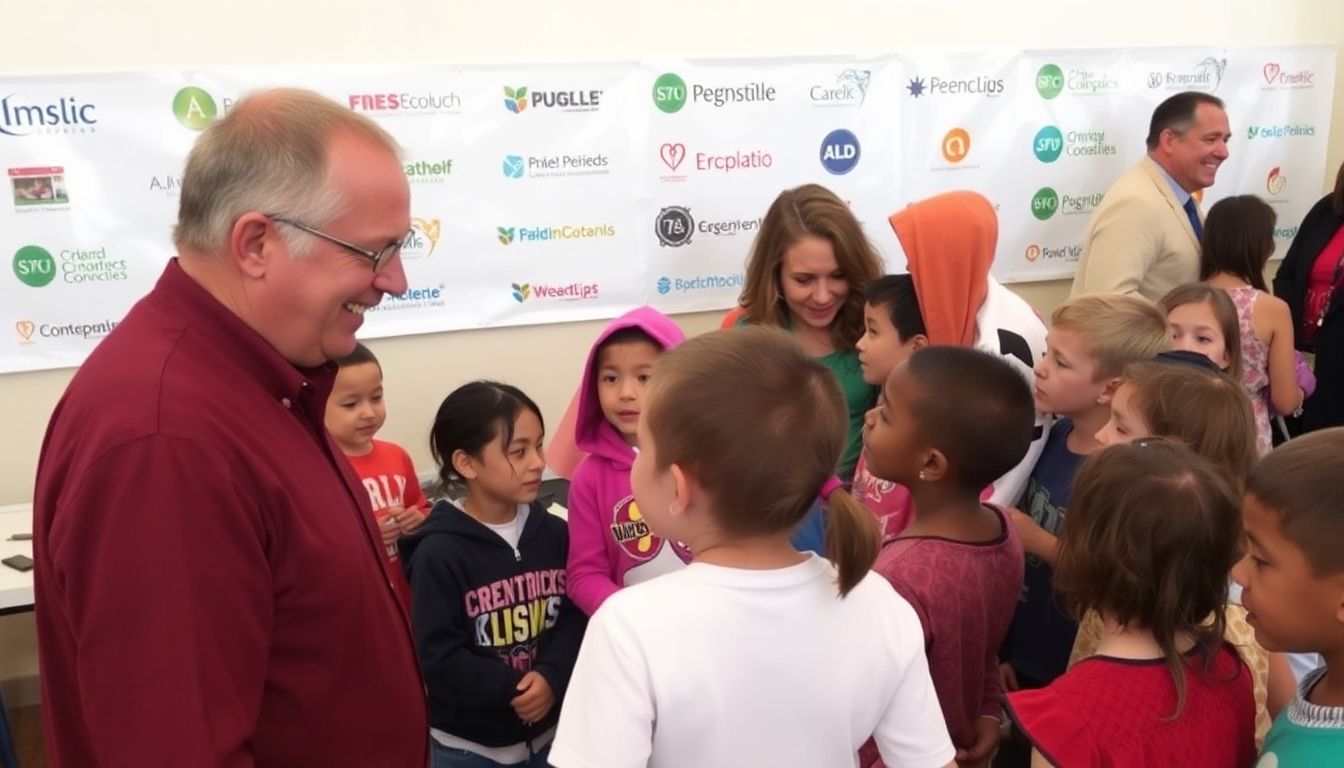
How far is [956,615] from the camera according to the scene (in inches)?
57.3

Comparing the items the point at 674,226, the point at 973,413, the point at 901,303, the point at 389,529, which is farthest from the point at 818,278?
the point at 674,226

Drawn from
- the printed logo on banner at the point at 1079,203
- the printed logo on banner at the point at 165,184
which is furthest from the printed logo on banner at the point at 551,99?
the printed logo on banner at the point at 1079,203

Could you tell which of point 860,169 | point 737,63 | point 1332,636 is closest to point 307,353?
point 1332,636

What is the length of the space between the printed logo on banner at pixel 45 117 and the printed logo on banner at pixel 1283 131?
4.73 metres

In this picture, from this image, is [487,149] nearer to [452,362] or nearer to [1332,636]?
[452,362]

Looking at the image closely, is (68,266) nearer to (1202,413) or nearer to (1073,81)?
(1202,413)

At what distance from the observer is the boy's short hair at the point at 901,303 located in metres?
2.34

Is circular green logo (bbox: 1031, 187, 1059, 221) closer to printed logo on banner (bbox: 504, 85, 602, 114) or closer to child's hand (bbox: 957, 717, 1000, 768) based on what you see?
printed logo on banner (bbox: 504, 85, 602, 114)

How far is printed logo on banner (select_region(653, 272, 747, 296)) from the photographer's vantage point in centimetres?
384

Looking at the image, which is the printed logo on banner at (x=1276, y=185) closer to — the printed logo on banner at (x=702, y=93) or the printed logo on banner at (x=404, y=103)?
the printed logo on banner at (x=702, y=93)

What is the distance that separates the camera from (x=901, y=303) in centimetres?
236

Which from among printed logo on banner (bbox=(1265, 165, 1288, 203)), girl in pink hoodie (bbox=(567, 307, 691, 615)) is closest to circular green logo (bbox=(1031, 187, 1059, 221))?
printed logo on banner (bbox=(1265, 165, 1288, 203))

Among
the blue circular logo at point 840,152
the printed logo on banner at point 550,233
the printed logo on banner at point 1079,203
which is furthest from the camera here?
the printed logo on banner at point 1079,203

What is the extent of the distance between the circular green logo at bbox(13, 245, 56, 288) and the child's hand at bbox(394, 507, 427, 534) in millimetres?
1585
